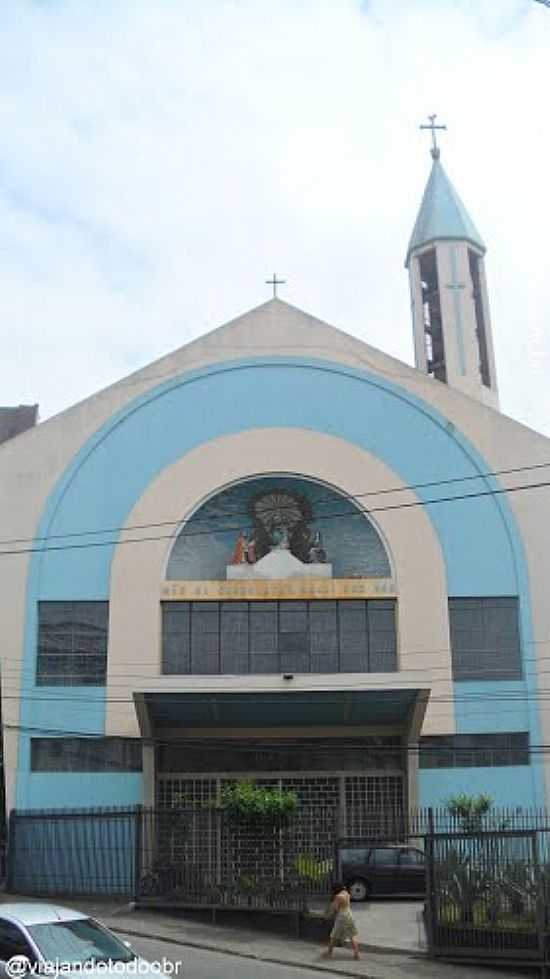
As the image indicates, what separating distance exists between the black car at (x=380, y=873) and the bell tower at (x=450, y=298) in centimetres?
2079

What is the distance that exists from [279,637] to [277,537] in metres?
2.80

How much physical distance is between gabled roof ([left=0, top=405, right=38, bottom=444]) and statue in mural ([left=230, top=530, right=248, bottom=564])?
16.6 metres

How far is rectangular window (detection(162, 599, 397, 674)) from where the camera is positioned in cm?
2711

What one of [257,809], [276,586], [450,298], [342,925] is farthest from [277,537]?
[450,298]

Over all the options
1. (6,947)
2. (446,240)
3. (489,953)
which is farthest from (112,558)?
(446,240)

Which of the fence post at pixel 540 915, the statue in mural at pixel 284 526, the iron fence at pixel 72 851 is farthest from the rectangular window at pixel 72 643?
the fence post at pixel 540 915

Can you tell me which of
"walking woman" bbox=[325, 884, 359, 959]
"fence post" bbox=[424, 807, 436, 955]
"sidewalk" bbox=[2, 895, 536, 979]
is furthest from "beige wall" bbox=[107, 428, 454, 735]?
"walking woman" bbox=[325, 884, 359, 959]

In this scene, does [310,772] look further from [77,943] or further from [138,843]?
[77,943]

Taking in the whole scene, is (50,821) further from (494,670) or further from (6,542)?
(494,670)

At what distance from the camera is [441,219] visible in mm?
43469

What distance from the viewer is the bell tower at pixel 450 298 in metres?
40.2

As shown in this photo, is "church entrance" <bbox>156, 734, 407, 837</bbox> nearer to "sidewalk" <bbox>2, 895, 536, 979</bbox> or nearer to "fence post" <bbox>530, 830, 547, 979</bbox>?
"sidewalk" <bbox>2, 895, 536, 979</bbox>

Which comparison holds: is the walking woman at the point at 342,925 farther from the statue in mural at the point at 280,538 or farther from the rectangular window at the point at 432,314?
the rectangular window at the point at 432,314

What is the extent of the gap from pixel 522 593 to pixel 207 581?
27.5ft
